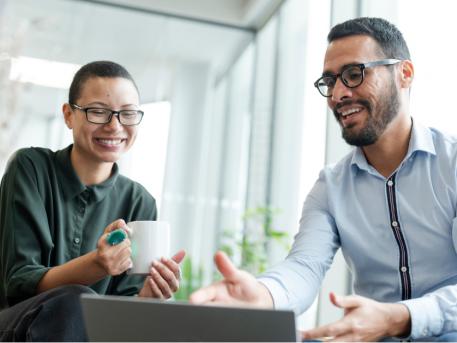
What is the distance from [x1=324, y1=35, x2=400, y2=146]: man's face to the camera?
1.51m

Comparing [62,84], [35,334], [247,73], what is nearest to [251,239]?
[247,73]

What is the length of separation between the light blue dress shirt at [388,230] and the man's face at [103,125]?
0.62m

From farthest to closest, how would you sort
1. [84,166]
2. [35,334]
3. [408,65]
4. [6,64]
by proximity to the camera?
[6,64]
[84,166]
[408,65]
[35,334]

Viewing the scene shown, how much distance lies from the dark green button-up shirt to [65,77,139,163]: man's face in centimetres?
8

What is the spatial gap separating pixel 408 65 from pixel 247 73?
334 centimetres

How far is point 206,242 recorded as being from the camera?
4.41 meters

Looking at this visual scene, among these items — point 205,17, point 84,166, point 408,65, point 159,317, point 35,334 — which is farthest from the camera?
point 205,17

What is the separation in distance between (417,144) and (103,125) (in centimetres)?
91

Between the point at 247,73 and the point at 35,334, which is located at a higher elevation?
the point at 247,73

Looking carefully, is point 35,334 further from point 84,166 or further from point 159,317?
point 84,166

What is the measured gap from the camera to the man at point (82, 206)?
1.38 meters

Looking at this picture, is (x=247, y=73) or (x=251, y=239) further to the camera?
(x=247, y=73)

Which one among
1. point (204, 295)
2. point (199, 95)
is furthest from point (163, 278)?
point (199, 95)

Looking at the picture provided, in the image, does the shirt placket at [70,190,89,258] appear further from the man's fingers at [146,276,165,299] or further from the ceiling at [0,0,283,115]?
the ceiling at [0,0,283,115]
